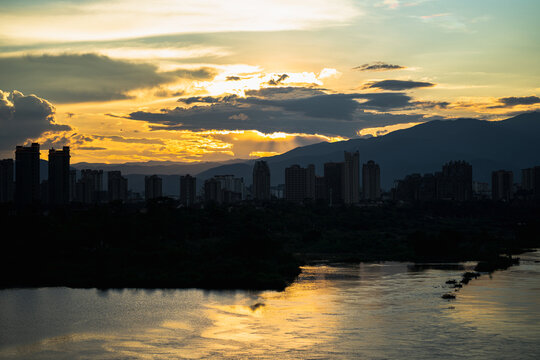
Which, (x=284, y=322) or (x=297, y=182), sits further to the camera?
(x=297, y=182)

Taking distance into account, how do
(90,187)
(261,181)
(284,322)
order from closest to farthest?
1. (284,322)
2. (90,187)
3. (261,181)

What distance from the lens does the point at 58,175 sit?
4547 inches

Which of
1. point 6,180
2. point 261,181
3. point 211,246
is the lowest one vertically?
point 211,246

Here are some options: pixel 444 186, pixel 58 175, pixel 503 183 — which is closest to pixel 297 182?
pixel 444 186

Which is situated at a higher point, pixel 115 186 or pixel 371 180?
pixel 371 180

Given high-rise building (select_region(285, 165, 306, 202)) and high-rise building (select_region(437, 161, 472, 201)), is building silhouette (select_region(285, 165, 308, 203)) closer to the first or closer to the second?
high-rise building (select_region(285, 165, 306, 202))

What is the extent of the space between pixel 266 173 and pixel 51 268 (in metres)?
118

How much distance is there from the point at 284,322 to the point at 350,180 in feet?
400

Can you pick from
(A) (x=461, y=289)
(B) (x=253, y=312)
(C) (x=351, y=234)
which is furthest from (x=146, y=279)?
(C) (x=351, y=234)

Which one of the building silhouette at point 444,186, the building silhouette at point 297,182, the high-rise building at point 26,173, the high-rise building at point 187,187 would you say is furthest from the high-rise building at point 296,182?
the high-rise building at point 26,173

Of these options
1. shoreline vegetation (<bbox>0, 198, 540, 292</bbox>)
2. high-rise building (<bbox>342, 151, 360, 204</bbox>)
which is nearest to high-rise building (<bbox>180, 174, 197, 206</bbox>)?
high-rise building (<bbox>342, 151, 360, 204</bbox>)

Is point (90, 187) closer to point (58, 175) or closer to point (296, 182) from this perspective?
point (58, 175)

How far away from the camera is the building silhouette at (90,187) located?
A: 14712 centimetres

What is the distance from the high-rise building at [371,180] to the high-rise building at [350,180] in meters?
15.8
